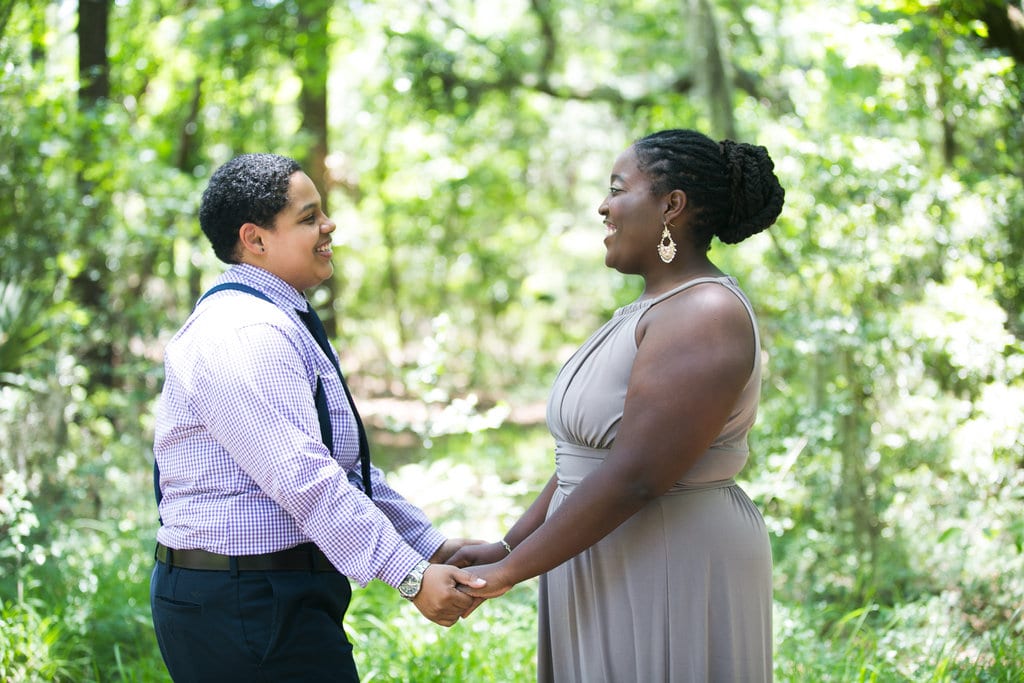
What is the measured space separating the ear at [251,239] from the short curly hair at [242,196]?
0.04ft

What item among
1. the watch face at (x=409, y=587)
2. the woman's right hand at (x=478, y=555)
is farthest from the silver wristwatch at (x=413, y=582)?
the woman's right hand at (x=478, y=555)

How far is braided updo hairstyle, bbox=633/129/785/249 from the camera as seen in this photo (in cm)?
238

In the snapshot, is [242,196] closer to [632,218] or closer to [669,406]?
[632,218]

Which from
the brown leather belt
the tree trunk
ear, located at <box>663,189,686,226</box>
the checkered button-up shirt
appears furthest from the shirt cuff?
the tree trunk

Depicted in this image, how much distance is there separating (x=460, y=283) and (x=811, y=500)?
763 centimetres

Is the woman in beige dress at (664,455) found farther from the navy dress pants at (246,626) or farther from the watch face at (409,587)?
the navy dress pants at (246,626)

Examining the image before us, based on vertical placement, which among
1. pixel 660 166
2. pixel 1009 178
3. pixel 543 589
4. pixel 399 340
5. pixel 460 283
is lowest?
pixel 399 340

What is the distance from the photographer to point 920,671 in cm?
356

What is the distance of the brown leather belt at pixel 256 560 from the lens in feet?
7.25

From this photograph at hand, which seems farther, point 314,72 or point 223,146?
point 223,146

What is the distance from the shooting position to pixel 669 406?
2.12 meters

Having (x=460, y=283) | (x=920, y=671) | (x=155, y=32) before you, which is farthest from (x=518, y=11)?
(x=920, y=671)

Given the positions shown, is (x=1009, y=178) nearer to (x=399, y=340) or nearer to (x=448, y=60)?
(x=448, y=60)

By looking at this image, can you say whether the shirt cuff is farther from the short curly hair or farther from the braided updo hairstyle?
the braided updo hairstyle
